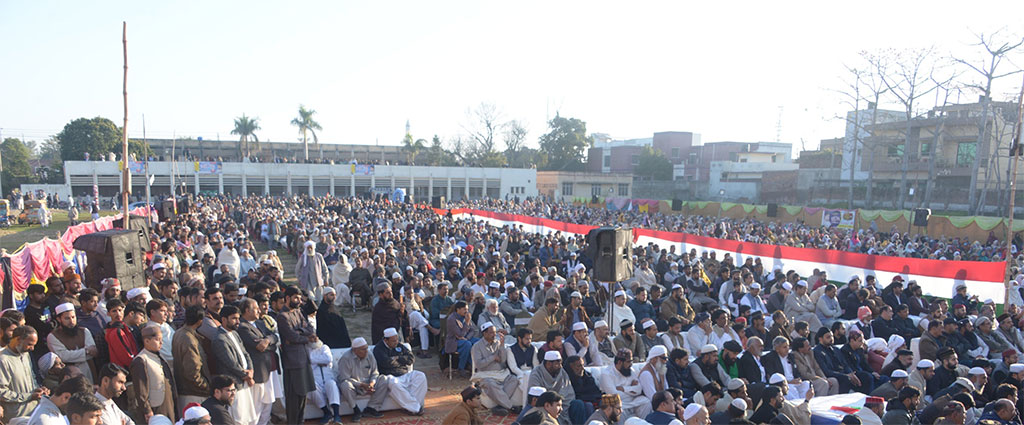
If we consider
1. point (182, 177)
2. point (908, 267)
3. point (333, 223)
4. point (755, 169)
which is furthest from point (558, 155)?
point (908, 267)

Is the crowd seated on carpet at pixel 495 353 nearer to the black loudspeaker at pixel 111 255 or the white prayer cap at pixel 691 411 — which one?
the white prayer cap at pixel 691 411

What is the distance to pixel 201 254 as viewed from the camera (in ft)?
38.2

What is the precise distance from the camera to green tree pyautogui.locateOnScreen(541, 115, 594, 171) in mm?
57188

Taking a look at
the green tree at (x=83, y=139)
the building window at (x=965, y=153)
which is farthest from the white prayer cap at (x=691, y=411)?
the green tree at (x=83, y=139)

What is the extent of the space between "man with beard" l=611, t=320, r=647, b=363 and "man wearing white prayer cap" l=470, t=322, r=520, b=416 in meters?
1.27

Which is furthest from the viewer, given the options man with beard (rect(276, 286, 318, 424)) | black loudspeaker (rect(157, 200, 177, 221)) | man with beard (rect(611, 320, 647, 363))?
black loudspeaker (rect(157, 200, 177, 221))

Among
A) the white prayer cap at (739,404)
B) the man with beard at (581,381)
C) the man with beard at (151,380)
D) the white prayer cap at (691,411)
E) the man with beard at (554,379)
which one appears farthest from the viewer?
the man with beard at (581,381)

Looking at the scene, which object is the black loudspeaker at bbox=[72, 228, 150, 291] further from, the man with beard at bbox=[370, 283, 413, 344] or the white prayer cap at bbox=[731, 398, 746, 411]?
the white prayer cap at bbox=[731, 398, 746, 411]

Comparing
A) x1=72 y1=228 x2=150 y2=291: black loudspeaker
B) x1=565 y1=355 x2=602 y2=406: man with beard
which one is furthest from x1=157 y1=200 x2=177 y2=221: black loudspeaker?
x1=565 y1=355 x2=602 y2=406: man with beard

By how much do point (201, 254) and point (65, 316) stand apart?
7.60m

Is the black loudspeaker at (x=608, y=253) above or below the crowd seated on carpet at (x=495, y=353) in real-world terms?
above

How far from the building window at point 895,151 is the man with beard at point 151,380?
130 ft

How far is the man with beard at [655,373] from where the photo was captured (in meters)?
5.67

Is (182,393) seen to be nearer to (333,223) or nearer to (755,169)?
(333,223)
